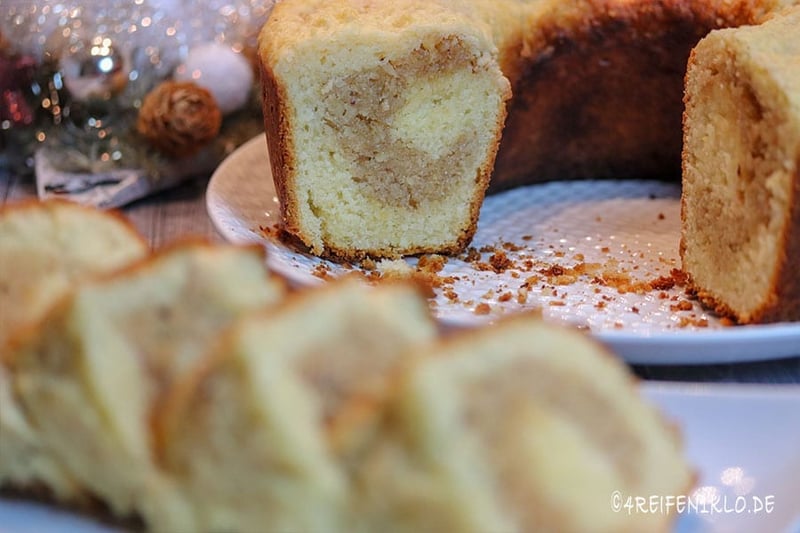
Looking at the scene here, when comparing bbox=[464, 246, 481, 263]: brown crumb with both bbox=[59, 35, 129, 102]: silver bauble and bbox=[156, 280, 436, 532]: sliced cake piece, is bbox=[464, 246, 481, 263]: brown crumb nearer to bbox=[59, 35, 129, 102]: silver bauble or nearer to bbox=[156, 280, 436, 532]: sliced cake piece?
bbox=[156, 280, 436, 532]: sliced cake piece

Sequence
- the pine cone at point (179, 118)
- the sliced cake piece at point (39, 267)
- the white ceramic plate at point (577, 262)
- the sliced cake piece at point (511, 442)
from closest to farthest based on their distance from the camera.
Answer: the sliced cake piece at point (511, 442)
the sliced cake piece at point (39, 267)
the white ceramic plate at point (577, 262)
the pine cone at point (179, 118)

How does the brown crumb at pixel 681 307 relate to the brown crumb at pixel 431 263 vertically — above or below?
above

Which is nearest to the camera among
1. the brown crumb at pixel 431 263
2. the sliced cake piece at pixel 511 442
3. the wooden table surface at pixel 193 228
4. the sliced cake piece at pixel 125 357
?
the sliced cake piece at pixel 511 442

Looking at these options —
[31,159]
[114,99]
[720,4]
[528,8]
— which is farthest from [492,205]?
[31,159]

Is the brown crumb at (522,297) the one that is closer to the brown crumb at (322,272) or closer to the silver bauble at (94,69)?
the brown crumb at (322,272)

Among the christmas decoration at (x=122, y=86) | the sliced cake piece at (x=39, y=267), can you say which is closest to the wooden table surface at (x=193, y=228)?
the christmas decoration at (x=122, y=86)

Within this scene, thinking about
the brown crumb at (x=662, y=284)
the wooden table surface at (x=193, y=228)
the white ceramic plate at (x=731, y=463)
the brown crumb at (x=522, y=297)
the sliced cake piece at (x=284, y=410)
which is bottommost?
the wooden table surface at (x=193, y=228)
